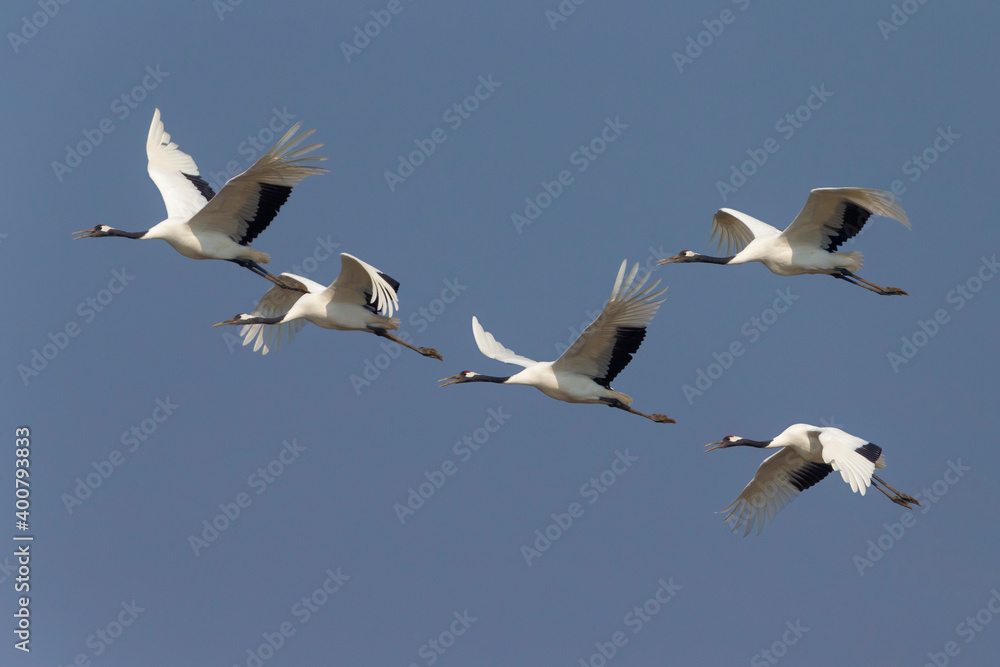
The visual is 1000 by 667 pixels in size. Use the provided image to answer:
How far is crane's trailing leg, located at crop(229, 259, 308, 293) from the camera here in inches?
912

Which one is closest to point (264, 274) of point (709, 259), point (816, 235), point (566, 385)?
point (566, 385)

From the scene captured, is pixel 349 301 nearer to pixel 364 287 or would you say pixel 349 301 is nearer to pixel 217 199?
pixel 364 287

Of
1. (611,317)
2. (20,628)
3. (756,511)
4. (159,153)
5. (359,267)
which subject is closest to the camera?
(611,317)

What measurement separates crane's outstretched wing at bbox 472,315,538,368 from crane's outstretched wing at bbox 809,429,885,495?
4.34 m

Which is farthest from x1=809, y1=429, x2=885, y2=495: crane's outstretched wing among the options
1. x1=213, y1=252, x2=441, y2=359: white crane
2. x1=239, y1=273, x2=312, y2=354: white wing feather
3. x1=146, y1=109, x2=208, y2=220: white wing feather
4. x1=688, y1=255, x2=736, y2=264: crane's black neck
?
x1=146, y1=109, x2=208, y2=220: white wing feather

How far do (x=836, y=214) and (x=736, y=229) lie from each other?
2573mm

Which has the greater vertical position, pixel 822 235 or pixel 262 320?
pixel 822 235

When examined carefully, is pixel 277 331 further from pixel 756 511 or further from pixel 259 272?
pixel 756 511

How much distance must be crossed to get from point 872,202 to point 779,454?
3859 millimetres

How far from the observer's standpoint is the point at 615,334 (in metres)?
20.3

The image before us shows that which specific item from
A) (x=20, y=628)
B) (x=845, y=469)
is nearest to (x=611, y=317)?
(x=845, y=469)

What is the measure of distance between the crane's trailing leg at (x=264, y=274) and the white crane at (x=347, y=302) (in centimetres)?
3

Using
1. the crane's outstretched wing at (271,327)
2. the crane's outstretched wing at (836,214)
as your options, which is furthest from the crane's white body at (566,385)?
the crane's outstretched wing at (271,327)

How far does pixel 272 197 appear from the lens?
72.4ft
